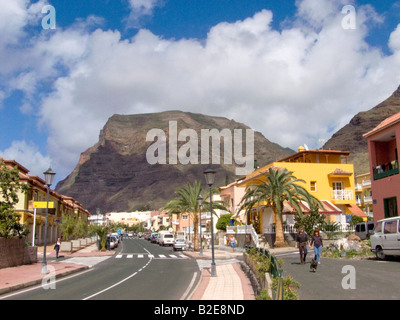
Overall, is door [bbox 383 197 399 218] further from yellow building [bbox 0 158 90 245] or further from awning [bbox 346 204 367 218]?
yellow building [bbox 0 158 90 245]

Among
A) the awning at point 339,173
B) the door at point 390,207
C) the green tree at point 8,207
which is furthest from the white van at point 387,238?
the awning at point 339,173

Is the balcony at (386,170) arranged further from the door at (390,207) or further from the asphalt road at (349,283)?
the asphalt road at (349,283)

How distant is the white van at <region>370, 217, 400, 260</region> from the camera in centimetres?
1773

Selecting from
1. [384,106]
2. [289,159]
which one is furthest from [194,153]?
[289,159]

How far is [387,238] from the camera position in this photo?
18.3 meters

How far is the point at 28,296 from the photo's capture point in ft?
41.4

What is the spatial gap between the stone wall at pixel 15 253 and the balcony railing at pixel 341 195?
32.1 m

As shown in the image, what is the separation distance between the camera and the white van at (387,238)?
698 inches

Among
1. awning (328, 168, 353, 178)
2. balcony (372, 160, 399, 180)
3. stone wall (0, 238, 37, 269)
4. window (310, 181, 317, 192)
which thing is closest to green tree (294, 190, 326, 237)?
balcony (372, 160, 399, 180)

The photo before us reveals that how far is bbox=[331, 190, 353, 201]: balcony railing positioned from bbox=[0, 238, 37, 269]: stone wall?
105ft

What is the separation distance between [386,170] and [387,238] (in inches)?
441

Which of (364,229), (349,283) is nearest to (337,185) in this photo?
(364,229)
